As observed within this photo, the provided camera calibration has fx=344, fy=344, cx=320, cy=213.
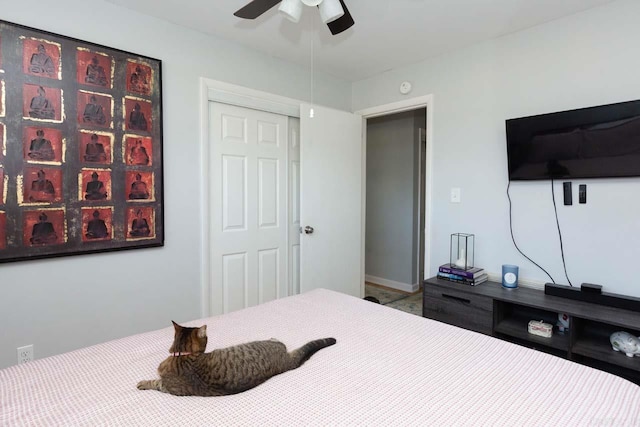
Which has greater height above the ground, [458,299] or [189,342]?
[189,342]

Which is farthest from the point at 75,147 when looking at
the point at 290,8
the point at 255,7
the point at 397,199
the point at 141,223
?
the point at 397,199

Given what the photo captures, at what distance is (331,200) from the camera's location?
3271 millimetres

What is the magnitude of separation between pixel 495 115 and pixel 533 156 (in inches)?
18.0

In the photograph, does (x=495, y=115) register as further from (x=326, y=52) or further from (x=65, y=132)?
(x=65, y=132)

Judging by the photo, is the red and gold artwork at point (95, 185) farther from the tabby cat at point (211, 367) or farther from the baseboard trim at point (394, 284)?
the baseboard trim at point (394, 284)

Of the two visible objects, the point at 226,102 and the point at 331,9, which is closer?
the point at 331,9

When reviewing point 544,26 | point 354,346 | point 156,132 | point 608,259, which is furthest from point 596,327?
point 156,132

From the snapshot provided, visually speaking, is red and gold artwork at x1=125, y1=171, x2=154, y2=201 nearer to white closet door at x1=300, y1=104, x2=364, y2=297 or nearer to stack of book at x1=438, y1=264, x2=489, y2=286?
white closet door at x1=300, y1=104, x2=364, y2=297

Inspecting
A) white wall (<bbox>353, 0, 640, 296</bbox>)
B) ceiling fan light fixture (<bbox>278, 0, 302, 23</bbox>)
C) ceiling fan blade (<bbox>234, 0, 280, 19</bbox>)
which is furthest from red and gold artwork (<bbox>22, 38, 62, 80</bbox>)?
white wall (<bbox>353, 0, 640, 296</bbox>)

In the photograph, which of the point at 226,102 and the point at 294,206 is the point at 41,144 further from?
the point at 294,206

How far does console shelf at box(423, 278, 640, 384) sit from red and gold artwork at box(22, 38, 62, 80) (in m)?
2.80

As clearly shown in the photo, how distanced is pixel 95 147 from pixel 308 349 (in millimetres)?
1791

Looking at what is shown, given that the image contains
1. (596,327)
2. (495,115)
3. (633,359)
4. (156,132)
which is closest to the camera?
(633,359)

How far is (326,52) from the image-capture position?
9.46ft
